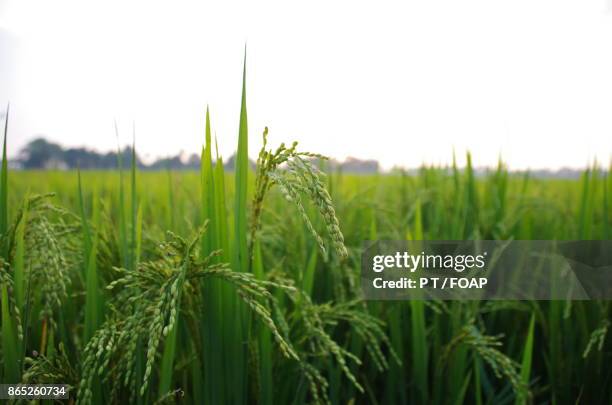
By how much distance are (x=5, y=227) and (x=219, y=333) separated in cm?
62

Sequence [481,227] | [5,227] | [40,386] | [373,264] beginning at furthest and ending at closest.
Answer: [481,227] < [373,264] < [5,227] < [40,386]

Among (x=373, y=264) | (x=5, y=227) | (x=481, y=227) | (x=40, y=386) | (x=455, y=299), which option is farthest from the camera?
(x=481, y=227)

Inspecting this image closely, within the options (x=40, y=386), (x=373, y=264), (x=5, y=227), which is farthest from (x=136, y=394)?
(x=373, y=264)

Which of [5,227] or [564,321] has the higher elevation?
[5,227]

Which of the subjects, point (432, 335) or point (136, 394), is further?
point (432, 335)

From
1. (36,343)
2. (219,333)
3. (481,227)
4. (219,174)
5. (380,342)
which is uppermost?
(219,174)

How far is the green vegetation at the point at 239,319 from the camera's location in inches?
37.0

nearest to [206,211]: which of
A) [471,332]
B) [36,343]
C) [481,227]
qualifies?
[36,343]

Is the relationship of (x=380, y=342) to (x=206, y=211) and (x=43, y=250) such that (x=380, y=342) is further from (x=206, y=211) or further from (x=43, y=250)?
(x=43, y=250)

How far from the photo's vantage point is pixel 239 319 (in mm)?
1115

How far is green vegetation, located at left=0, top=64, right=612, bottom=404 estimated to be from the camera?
940mm

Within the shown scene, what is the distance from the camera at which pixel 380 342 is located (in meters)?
1.74

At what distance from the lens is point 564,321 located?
68.2 inches

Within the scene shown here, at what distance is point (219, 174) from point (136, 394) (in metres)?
0.57
